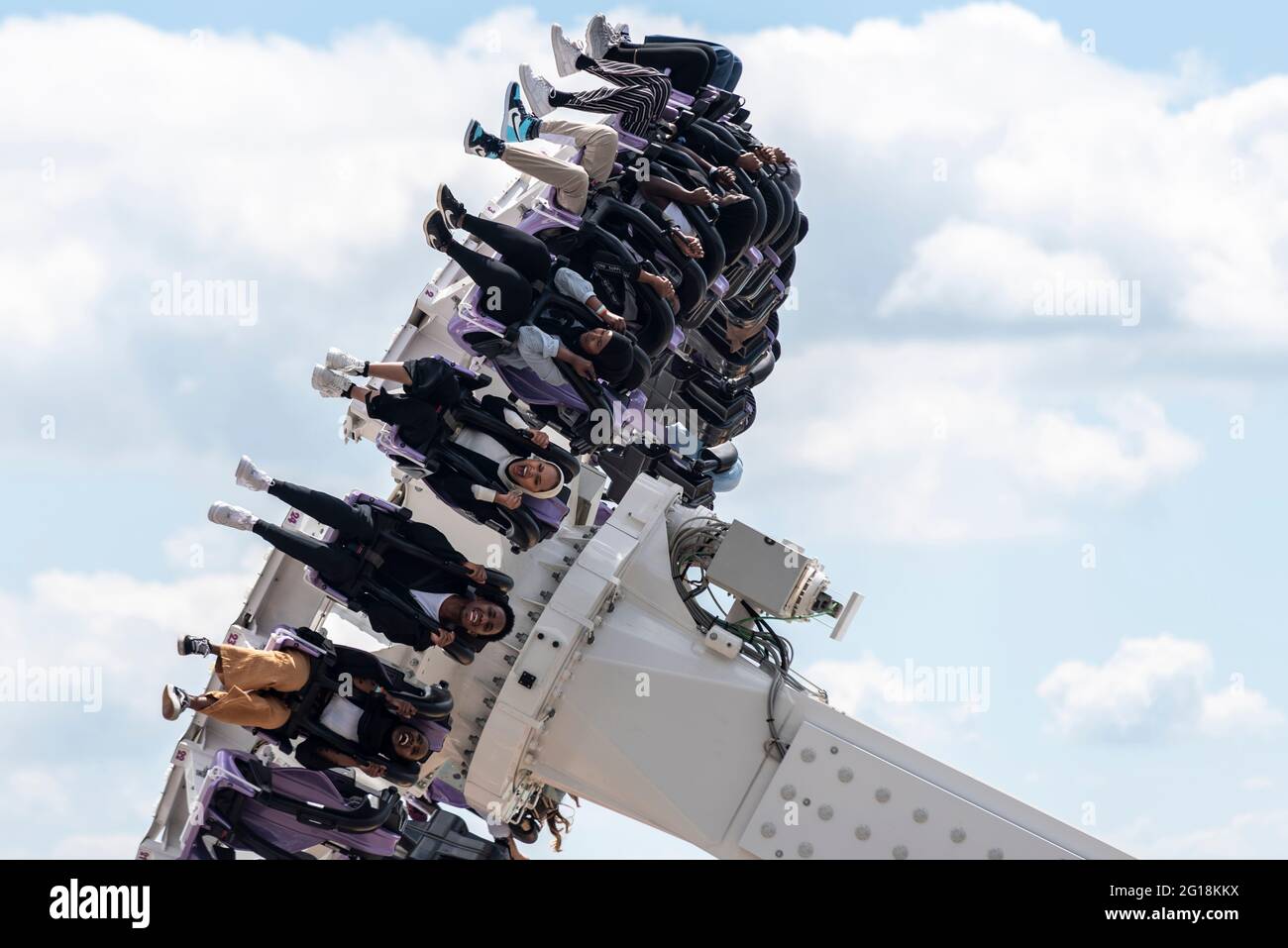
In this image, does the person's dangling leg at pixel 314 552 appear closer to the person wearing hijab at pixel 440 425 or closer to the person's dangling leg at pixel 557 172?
the person wearing hijab at pixel 440 425

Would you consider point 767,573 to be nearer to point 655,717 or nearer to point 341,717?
point 655,717

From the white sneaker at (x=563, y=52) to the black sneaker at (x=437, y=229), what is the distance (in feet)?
19.5

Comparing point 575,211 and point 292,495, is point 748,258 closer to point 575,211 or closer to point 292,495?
point 575,211

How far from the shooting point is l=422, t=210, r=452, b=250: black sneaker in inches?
836

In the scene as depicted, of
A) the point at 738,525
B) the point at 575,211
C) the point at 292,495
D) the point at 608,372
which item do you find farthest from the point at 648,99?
the point at 292,495

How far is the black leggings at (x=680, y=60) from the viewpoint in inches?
1069

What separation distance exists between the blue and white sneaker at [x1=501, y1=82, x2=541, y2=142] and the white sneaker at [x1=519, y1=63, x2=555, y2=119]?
123 centimetres

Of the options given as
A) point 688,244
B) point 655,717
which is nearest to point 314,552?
point 655,717

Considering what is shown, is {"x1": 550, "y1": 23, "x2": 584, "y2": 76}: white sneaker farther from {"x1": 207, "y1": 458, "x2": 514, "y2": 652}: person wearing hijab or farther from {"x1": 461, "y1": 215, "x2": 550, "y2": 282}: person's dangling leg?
{"x1": 207, "y1": 458, "x2": 514, "y2": 652}: person wearing hijab

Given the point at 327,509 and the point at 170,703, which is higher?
the point at 327,509

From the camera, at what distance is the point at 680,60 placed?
89.8ft

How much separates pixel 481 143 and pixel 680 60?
6823mm

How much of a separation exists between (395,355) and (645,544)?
14.2 ft

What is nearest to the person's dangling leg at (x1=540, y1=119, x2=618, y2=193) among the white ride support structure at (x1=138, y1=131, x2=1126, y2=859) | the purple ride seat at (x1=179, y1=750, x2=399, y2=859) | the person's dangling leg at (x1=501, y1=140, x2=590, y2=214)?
the person's dangling leg at (x1=501, y1=140, x2=590, y2=214)
